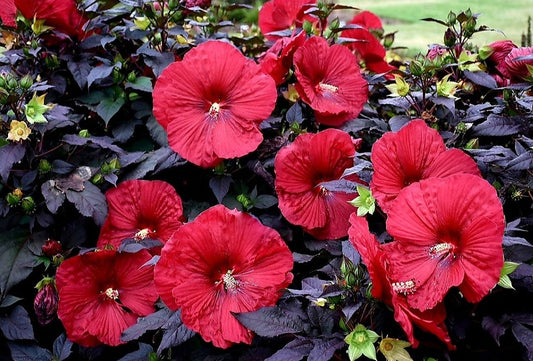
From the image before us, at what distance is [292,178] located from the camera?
127 cm

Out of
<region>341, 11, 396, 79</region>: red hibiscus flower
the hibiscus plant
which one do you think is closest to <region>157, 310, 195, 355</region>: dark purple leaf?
the hibiscus plant

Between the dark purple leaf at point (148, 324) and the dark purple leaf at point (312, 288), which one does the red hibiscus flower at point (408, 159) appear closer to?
→ the dark purple leaf at point (312, 288)

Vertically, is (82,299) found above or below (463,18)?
below

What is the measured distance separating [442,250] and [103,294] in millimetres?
724

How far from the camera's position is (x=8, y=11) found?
4.84ft

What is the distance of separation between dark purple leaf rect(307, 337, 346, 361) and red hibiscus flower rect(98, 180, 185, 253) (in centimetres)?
51

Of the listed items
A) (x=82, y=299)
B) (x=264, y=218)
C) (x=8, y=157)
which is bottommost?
(x=82, y=299)

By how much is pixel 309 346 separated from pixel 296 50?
68 centimetres

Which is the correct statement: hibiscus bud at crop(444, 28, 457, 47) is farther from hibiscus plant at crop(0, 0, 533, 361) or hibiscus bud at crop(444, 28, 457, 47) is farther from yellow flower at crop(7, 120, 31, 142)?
yellow flower at crop(7, 120, 31, 142)

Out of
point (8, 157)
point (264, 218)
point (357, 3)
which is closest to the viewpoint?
point (8, 157)

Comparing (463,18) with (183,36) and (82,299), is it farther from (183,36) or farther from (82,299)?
(82,299)

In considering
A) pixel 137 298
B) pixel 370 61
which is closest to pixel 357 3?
pixel 370 61

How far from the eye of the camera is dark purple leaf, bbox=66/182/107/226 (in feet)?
4.06

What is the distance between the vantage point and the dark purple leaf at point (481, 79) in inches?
52.9
